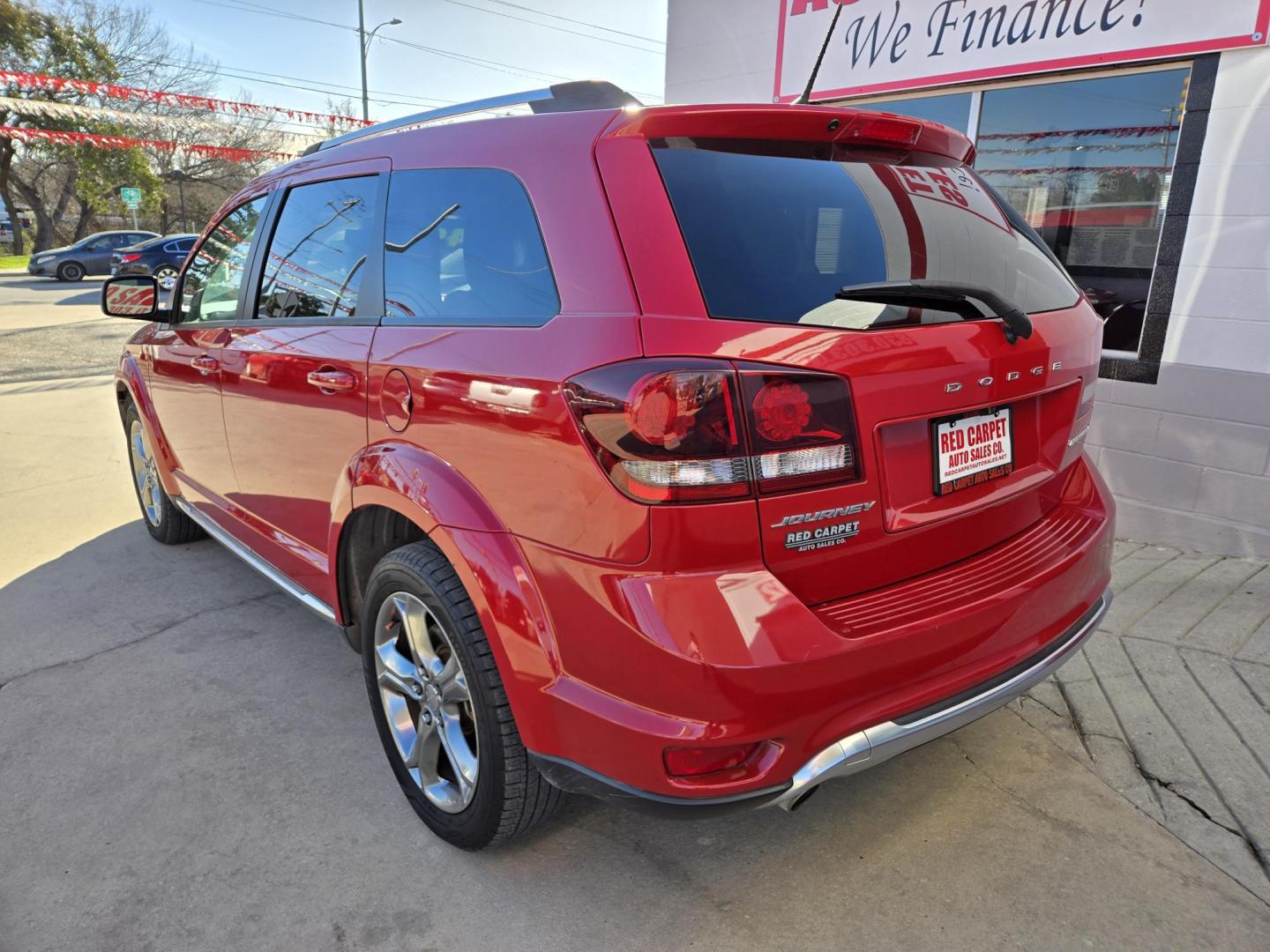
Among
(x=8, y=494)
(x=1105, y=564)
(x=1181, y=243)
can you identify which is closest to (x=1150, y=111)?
(x=1181, y=243)

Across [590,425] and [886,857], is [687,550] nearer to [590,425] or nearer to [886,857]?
[590,425]

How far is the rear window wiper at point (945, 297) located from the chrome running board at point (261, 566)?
1.95 meters

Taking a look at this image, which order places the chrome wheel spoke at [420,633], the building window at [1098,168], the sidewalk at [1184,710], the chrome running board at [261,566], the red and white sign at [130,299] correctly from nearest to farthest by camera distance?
the chrome wheel spoke at [420,633]
the sidewalk at [1184,710]
the chrome running board at [261,566]
the red and white sign at [130,299]
the building window at [1098,168]

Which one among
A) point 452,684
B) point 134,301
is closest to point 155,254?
point 134,301

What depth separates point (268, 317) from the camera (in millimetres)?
3072

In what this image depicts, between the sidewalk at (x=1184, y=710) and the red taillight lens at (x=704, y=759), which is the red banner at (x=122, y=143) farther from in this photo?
the red taillight lens at (x=704, y=759)

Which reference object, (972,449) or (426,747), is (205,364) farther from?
(972,449)

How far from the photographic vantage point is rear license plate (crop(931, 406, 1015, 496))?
1.91m

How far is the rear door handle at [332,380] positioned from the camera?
2.46 meters

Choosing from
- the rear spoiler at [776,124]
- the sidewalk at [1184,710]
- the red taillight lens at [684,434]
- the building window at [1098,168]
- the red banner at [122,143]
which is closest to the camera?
the red taillight lens at [684,434]

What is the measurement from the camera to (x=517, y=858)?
231cm

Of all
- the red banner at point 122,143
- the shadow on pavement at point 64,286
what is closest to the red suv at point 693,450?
the shadow on pavement at point 64,286

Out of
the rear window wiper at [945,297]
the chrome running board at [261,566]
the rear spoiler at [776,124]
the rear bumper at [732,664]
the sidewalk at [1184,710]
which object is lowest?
the sidewalk at [1184,710]

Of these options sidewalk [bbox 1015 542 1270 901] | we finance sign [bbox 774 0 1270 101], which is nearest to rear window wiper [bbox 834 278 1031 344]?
sidewalk [bbox 1015 542 1270 901]
